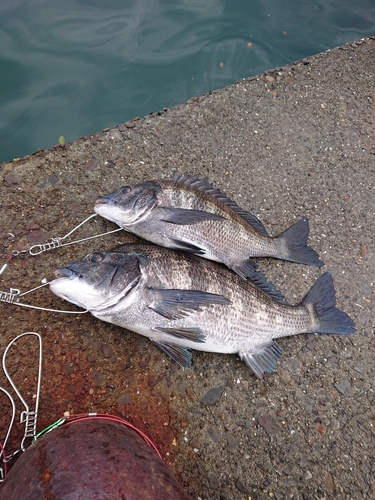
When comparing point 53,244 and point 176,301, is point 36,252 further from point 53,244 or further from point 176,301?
point 176,301

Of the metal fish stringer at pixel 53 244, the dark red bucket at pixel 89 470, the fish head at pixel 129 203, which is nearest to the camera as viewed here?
the dark red bucket at pixel 89 470

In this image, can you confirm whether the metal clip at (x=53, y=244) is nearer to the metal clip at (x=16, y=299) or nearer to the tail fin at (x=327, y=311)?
the metal clip at (x=16, y=299)

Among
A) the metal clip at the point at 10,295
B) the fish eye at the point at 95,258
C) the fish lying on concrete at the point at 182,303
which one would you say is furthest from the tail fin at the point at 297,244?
the metal clip at the point at 10,295

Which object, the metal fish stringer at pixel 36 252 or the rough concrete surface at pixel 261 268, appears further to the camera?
the metal fish stringer at pixel 36 252

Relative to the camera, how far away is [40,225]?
3229 millimetres

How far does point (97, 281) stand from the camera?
98.5 inches

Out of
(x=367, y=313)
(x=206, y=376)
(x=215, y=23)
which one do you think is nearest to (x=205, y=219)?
(x=206, y=376)

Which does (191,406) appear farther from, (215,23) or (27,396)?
(215,23)

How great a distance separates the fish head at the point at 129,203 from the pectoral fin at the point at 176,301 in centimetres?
68

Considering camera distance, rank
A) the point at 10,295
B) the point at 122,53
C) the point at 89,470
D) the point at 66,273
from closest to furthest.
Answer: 1. the point at 89,470
2. the point at 66,273
3. the point at 10,295
4. the point at 122,53

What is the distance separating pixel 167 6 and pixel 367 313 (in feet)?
14.3

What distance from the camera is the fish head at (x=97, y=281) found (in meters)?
2.46

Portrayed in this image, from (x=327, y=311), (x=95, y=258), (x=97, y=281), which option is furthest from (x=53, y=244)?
(x=327, y=311)

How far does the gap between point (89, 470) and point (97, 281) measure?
108 cm
